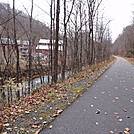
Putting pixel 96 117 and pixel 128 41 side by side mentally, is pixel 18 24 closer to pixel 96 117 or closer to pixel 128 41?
pixel 96 117

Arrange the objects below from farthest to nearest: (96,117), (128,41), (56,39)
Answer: (128,41) < (56,39) < (96,117)

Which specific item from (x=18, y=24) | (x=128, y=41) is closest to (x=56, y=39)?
(x=18, y=24)

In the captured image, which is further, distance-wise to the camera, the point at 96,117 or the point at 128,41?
the point at 128,41

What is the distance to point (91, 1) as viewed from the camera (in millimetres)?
16688

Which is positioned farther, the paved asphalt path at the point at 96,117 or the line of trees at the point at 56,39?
the line of trees at the point at 56,39

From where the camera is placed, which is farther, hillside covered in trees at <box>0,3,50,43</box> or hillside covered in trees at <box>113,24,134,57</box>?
hillside covered in trees at <box>113,24,134,57</box>

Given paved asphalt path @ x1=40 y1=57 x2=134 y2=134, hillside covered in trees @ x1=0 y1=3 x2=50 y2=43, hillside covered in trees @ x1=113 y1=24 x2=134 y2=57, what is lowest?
paved asphalt path @ x1=40 y1=57 x2=134 y2=134

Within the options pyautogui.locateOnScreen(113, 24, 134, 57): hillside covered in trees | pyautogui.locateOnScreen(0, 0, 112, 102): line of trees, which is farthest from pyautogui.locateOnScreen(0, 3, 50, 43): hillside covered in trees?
pyautogui.locateOnScreen(113, 24, 134, 57): hillside covered in trees

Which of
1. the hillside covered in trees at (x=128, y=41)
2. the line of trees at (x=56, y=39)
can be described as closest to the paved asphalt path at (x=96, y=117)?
the line of trees at (x=56, y=39)

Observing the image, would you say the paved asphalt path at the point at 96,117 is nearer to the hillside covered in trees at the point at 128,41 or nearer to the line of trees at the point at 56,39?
the line of trees at the point at 56,39

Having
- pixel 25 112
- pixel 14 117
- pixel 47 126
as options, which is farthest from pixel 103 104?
pixel 14 117

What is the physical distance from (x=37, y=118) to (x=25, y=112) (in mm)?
571

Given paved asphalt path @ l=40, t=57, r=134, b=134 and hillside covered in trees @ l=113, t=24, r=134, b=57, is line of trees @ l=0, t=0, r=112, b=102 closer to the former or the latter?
paved asphalt path @ l=40, t=57, r=134, b=134

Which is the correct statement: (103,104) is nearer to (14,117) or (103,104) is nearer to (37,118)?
(37,118)
